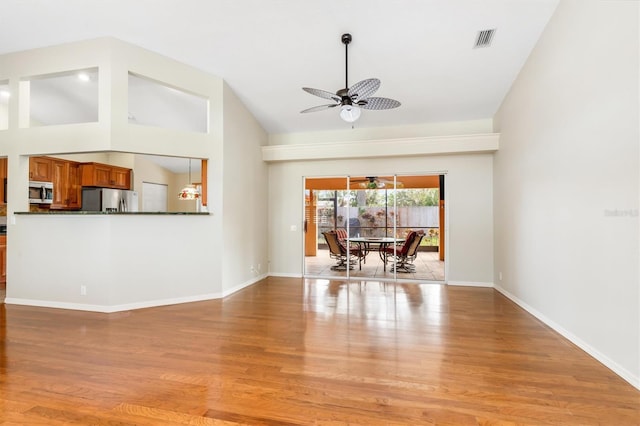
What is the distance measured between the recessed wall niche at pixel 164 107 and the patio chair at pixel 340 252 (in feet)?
11.1

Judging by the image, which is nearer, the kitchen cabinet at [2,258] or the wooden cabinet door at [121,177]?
the kitchen cabinet at [2,258]

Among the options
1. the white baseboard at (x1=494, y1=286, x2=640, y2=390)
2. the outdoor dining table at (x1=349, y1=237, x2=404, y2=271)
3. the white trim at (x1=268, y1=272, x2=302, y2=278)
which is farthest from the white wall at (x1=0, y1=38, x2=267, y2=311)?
the white baseboard at (x1=494, y1=286, x2=640, y2=390)

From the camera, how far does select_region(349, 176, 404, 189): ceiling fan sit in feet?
21.3

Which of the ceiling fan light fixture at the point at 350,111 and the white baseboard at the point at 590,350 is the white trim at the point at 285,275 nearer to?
the ceiling fan light fixture at the point at 350,111

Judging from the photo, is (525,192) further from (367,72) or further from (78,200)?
(78,200)

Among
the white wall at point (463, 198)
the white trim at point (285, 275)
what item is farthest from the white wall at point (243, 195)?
the white wall at point (463, 198)

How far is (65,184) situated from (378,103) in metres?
6.58

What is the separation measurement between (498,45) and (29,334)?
629 cm

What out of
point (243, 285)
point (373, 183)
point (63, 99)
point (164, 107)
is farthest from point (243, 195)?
point (63, 99)

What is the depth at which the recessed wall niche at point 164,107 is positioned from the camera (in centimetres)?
549

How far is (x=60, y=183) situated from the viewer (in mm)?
6371

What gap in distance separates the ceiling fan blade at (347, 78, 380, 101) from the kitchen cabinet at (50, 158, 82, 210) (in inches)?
247

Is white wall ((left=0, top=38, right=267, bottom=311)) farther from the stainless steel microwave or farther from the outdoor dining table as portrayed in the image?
the outdoor dining table

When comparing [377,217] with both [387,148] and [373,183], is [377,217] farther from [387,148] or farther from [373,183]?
[387,148]
